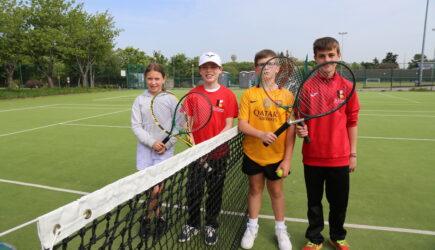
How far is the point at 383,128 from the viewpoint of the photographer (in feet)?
30.0

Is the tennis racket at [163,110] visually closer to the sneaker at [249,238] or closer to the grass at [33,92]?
the sneaker at [249,238]

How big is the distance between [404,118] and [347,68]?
9436 mm

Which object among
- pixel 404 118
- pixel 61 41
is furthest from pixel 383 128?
pixel 61 41

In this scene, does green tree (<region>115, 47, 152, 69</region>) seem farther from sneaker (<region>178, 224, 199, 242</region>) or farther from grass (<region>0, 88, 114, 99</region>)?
sneaker (<region>178, 224, 199, 242</region>)

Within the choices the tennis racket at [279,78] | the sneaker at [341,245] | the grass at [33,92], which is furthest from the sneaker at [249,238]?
the grass at [33,92]

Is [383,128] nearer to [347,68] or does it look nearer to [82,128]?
[347,68]

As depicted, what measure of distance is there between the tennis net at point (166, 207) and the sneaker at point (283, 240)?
368 mm

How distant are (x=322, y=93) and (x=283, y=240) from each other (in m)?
1.28

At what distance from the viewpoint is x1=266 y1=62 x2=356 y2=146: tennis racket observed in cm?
266

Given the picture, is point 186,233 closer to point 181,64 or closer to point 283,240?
point 283,240

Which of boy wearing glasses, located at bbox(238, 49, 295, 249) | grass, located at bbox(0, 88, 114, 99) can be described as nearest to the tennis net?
boy wearing glasses, located at bbox(238, 49, 295, 249)

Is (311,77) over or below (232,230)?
over

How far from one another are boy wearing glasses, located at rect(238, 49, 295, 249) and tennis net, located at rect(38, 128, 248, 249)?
195 millimetres

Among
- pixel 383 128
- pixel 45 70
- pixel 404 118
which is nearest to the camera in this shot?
pixel 383 128
